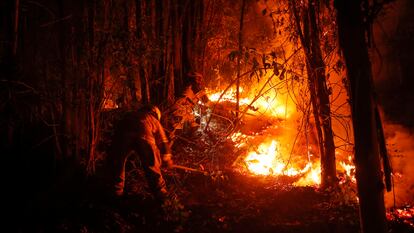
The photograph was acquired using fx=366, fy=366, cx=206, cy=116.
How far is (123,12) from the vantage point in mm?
8461

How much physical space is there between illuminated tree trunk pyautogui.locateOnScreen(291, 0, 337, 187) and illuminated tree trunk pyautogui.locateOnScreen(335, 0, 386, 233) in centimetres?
342

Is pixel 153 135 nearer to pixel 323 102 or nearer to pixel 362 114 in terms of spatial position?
pixel 323 102

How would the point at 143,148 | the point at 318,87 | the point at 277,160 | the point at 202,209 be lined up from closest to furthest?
the point at 143,148
the point at 202,209
the point at 318,87
the point at 277,160

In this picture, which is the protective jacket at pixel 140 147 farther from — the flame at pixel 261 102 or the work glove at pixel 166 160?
the flame at pixel 261 102

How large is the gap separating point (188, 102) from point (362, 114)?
5.58 m

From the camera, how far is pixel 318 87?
7.81m

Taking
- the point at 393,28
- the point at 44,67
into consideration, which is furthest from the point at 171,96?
the point at 393,28

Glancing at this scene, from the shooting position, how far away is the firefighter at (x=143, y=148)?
7.33 m

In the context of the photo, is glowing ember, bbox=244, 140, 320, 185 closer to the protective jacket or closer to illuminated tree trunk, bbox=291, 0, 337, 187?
illuminated tree trunk, bbox=291, 0, 337, 187

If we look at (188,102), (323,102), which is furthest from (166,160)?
(323,102)

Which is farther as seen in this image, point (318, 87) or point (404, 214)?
point (318, 87)

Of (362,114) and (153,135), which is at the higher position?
(153,135)

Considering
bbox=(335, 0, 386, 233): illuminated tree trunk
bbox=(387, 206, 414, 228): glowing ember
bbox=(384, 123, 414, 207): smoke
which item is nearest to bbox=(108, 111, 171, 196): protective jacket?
bbox=(335, 0, 386, 233): illuminated tree trunk

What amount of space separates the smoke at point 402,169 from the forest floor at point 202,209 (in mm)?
1495
